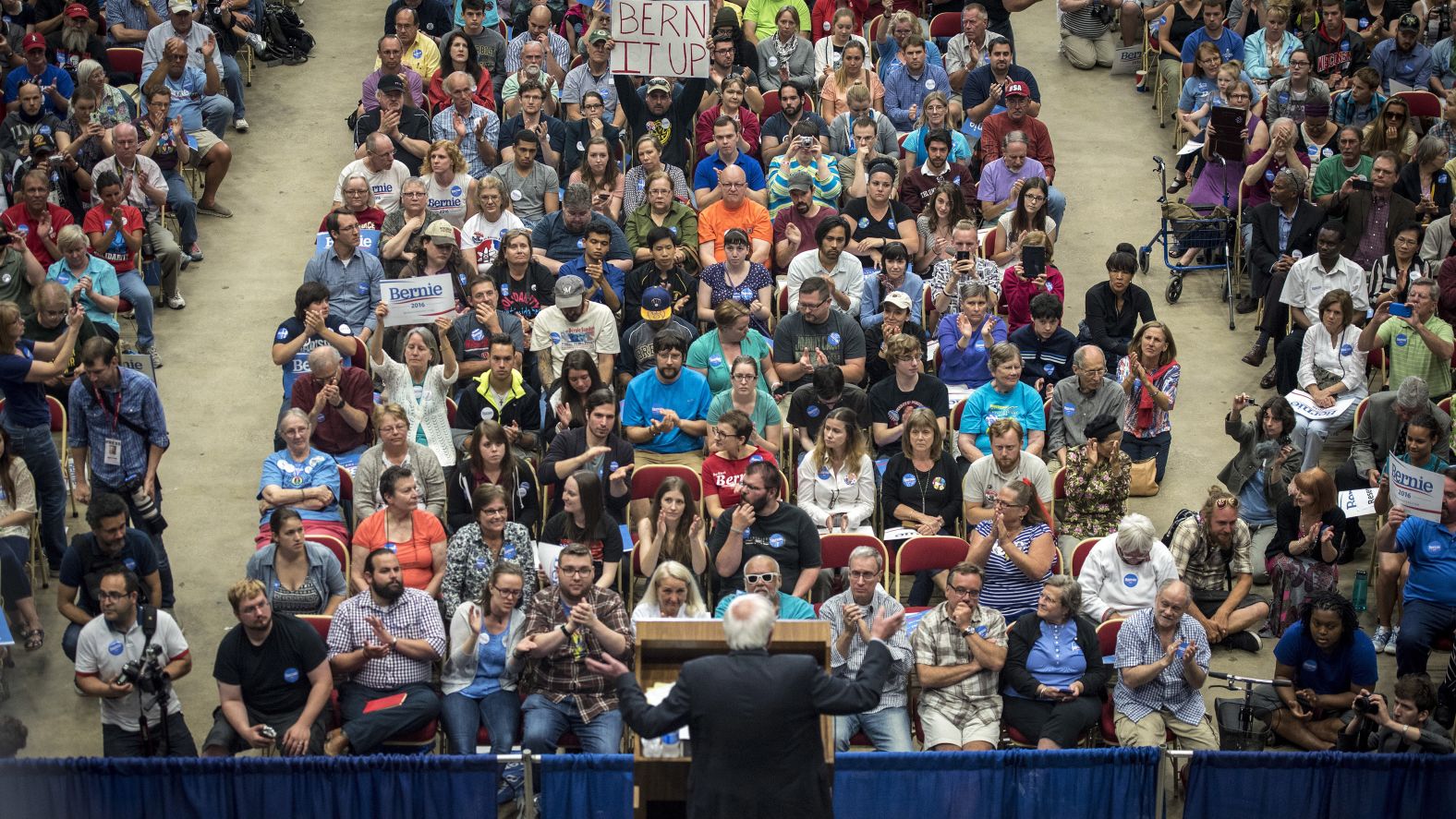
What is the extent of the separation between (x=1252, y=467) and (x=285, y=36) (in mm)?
9664

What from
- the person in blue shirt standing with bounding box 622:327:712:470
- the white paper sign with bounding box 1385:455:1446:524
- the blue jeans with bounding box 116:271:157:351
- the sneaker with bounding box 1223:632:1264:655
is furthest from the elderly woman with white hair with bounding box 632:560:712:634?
the blue jeans with bounding box 116:271:157:351

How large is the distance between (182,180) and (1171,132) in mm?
7963

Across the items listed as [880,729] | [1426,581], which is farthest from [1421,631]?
[880,729]

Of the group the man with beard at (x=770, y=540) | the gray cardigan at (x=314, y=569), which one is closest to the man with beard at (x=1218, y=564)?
the man with beard at (x=770, y=540)

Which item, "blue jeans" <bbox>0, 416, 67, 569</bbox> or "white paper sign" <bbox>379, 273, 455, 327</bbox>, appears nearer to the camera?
"blue jeans" <bbox>0, 416, 67, 569</bbox>

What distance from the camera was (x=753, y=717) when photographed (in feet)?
22.6

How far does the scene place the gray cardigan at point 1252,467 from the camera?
11172 millimetres

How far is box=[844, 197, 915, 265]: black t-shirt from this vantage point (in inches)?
512

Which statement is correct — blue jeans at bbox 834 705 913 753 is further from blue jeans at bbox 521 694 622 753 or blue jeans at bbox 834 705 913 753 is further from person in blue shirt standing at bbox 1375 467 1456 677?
person in blue shirt standing at bbox 1375 467 1456 677

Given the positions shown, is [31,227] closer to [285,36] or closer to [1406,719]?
[285,36]

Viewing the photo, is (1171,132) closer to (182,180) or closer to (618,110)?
(618,110)

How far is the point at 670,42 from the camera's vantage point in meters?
13.6

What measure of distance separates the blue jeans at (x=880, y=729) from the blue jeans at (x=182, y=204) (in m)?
6.92

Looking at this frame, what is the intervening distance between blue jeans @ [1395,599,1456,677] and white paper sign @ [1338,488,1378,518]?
78cm
